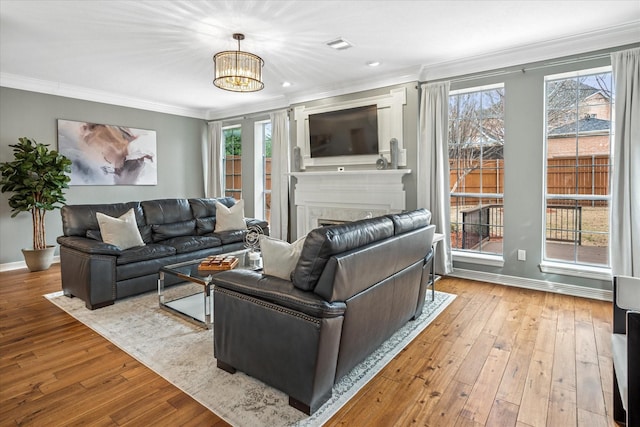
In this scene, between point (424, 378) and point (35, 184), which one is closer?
point (424, 378)

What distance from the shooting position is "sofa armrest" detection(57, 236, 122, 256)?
11.4 feet

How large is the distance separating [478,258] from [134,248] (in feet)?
13.3

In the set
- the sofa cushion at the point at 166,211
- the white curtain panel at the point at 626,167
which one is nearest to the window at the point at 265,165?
the sofa cushion at the point at 166,211

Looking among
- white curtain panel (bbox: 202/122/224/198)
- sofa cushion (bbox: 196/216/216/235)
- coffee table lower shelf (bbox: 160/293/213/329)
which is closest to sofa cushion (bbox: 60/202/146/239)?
sofa cushion (bbox: 196/216/216/235)

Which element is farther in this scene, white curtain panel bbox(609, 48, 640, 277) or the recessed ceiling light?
the recessed ceiling light

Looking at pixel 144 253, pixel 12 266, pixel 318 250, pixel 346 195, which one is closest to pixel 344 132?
pixel 346 195

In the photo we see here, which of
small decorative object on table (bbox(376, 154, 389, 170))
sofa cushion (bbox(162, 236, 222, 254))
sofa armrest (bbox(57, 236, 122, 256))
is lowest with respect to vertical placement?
sofa cushion (bbox(162, 236, 222, 254))

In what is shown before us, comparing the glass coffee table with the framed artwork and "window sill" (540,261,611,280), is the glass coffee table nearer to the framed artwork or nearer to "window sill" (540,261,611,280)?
the framed artwork

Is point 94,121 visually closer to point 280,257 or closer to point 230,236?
point 230,236

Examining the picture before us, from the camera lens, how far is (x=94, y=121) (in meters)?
5.83

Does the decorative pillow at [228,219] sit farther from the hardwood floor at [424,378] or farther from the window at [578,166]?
the window at [578,166]

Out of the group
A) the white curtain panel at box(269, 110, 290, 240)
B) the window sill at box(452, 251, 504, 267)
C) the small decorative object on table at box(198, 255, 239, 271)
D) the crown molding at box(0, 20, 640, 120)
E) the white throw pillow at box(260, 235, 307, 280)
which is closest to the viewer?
the white throw pillow at box(260, 235, 307, 280)

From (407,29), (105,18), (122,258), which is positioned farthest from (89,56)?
(407,29)

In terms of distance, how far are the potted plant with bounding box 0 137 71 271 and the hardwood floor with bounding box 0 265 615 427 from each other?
1.95 metres
